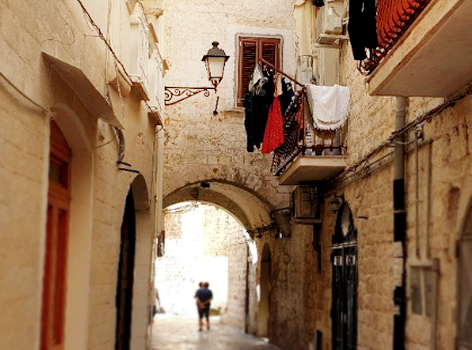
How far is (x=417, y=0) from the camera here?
567cm

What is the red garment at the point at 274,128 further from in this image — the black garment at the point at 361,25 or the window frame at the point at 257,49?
the black garment at the point at 361,25

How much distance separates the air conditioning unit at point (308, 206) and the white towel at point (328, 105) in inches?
96.5

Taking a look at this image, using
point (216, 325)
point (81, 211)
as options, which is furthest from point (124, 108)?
point (216, 325)

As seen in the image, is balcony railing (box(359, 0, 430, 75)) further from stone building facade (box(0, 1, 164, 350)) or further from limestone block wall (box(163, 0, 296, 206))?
limestone block wall (box(163, 0, 296, 206))

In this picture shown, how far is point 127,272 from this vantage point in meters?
11.4

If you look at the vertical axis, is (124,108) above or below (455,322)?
above

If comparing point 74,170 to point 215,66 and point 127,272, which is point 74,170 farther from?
point 215,66

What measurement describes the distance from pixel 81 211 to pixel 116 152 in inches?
59.2

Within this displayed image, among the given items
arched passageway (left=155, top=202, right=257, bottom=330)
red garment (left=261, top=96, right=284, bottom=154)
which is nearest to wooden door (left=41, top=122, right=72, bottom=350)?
red garment (left=261, top=96, right=284, bottom=154)

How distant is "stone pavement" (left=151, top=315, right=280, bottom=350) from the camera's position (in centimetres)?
1791

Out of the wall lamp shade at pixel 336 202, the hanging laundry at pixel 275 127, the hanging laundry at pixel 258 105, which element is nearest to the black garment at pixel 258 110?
the hanging laundry at pixel 258 105

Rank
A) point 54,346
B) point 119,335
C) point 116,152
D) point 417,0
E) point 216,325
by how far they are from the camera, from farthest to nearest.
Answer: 1. point 216,325
2. point 119,335
3. point 116,152
4. point 54,346
5. point 417,0

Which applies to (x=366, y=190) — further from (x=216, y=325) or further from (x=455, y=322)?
(x=216, y=325)

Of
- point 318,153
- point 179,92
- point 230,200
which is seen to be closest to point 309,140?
point 318,153
